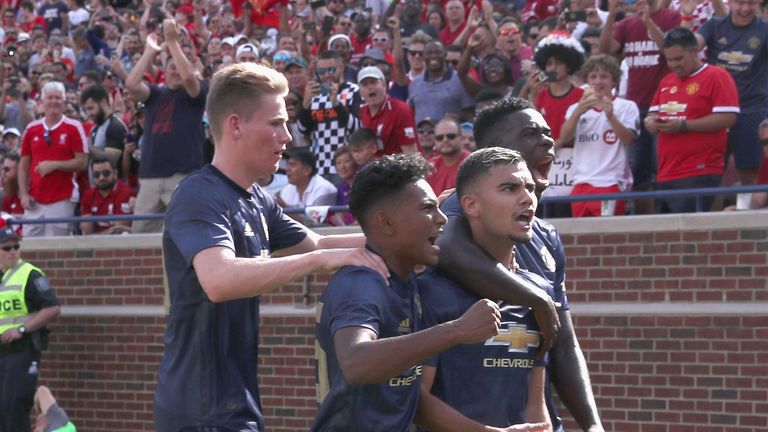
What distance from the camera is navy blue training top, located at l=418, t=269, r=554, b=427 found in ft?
14.2

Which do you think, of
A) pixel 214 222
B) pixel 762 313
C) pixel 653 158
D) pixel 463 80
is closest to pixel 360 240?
pixel 214 222

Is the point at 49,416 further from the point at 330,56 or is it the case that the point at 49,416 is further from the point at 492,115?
the point at 492,115

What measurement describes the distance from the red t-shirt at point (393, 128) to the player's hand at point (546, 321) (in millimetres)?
7111

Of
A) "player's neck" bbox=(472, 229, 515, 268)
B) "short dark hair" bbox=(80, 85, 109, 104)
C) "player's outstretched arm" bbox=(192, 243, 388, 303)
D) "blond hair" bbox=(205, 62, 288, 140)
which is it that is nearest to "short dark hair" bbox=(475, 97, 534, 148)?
"player's neck" bbox=(472, 229, 515, 268)

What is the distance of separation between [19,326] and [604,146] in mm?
6020

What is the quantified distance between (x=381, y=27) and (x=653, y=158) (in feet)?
17.5

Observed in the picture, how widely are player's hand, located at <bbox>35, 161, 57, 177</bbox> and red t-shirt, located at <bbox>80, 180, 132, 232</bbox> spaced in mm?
465

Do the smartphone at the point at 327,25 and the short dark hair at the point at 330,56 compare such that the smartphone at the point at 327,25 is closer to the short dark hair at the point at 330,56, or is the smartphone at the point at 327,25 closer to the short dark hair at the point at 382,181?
the short dark hair at the point at 330,56

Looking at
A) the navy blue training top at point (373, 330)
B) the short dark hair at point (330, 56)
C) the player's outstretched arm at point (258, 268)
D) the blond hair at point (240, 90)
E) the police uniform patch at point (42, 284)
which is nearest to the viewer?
the navy blue training top at point (373, 330)

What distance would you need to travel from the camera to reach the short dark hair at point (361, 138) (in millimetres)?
11141

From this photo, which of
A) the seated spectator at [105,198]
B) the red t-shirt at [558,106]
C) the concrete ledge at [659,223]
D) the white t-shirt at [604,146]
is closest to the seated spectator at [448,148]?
the red t-shirt at [558,106]

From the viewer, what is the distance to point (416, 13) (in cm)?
1513

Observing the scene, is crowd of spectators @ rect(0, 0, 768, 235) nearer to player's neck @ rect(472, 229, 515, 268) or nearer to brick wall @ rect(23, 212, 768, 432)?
brick wall @ rect(23, 212, 768, 432)

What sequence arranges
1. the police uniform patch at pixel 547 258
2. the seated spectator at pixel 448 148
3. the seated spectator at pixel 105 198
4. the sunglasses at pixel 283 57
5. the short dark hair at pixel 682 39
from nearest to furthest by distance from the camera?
the police uniform patch at pixel 547 258 → the short dark hair at pixel 682 39 → the seated spectator at pixel 448 148 → the seated spectator at pixel 105 198 → the sunglasses at pixel 283 57
